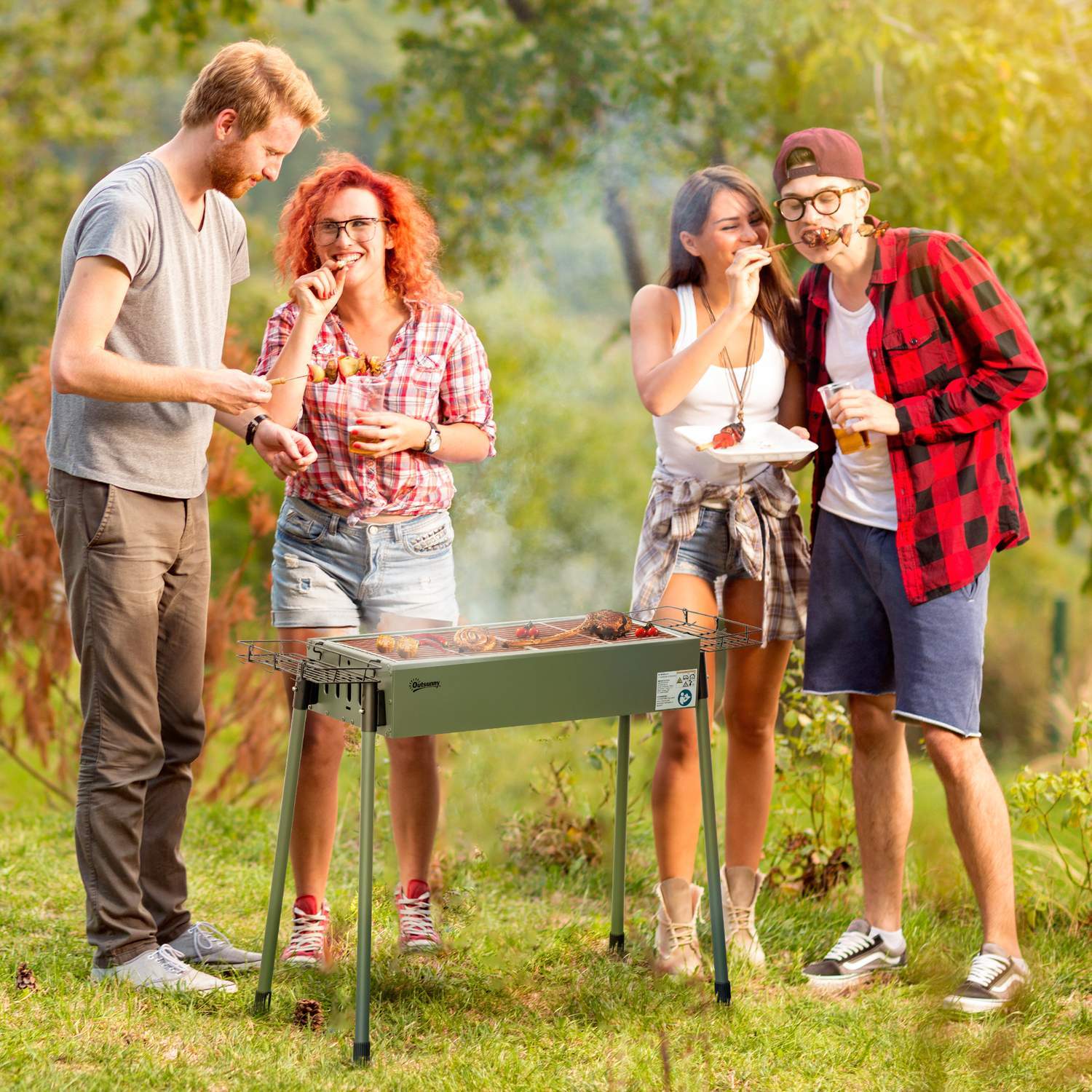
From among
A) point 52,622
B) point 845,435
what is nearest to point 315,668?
point 845,435

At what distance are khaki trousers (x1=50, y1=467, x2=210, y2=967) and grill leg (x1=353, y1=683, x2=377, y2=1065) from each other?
2.16 ft

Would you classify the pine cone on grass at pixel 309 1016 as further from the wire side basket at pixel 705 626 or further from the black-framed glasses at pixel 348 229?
the black-framed glasses at pixel 348 229

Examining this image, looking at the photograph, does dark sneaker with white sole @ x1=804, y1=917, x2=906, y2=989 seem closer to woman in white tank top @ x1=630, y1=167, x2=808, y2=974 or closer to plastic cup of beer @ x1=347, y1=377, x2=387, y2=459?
woman in white tank top @ x1=630, y1=167, x2=808, y2=974

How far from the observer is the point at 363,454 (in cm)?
287

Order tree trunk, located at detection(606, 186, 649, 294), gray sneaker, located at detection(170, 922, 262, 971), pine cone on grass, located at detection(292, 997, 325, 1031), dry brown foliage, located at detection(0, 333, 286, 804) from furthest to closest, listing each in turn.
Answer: tree trunk, located at detection(606, 186, 649, 294), dry brown foliage, located at detection(0, 333, 286, 804), gray sneaker, located at detection(170, 922, 262, 971), pine cone on grass, located at detection(292, 997, 325, 1031)

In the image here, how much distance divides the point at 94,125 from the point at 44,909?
924 cm

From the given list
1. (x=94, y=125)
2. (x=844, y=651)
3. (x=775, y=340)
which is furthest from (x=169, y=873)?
(x=94, y=125)

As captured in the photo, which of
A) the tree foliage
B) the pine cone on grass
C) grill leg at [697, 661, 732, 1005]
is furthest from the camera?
the tree foliage

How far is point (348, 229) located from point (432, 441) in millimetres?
502

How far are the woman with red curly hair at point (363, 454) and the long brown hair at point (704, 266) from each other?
54 centimetres

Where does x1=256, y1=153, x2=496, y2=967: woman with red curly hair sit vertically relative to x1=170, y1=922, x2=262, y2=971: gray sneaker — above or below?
above

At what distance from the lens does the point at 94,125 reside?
37.1 feet

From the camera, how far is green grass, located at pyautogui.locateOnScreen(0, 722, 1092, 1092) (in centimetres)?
258

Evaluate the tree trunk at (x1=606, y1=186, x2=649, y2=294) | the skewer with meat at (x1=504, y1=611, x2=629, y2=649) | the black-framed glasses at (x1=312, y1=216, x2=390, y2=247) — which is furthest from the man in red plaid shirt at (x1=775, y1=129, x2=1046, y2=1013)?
the tree trunk at (x1=606, y1=186, x2=649, y2=294)
